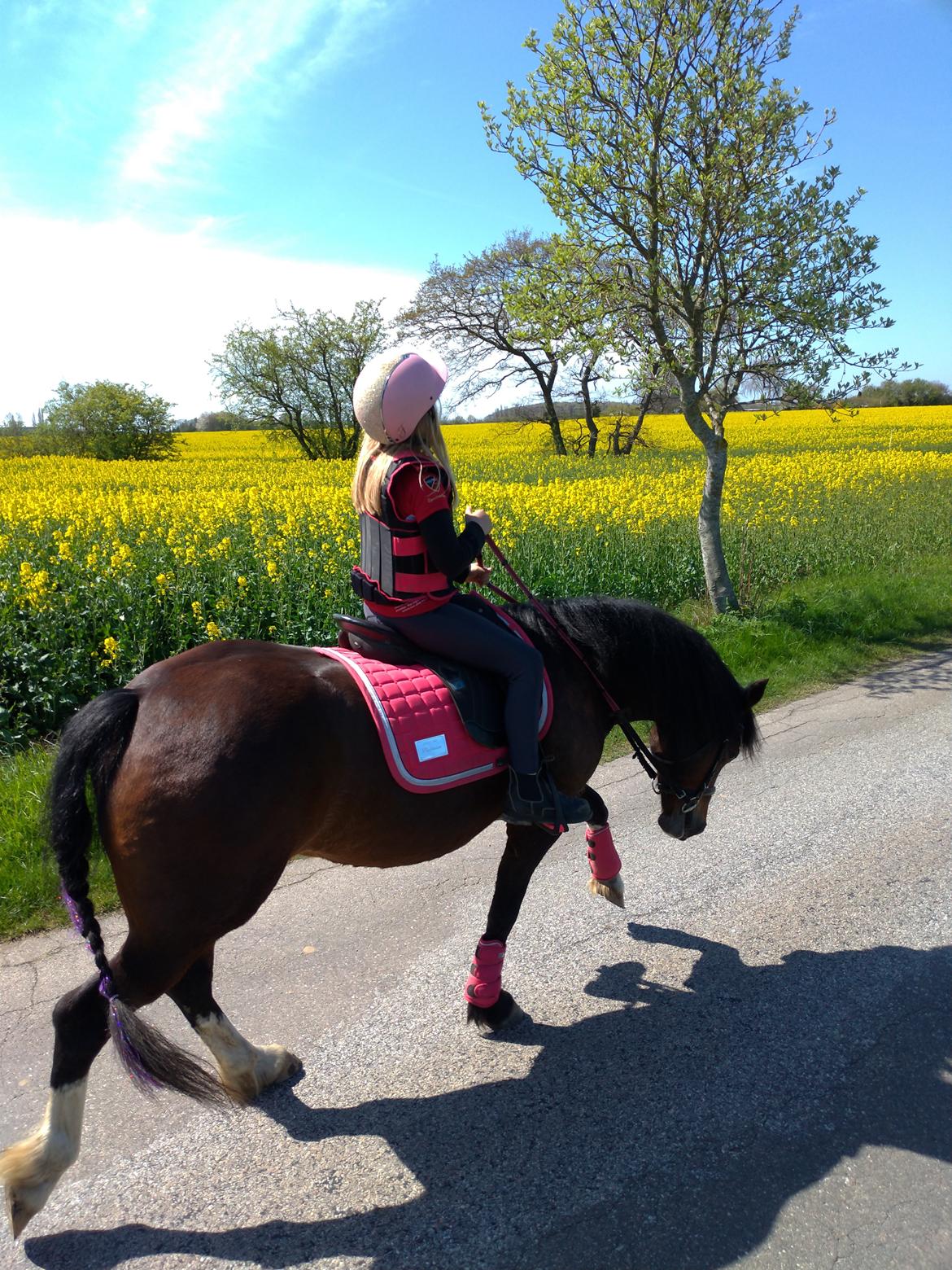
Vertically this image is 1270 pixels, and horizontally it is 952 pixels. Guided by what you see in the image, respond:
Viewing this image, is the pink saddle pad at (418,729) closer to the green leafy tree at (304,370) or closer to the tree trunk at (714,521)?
the tree trunk at (714,521)

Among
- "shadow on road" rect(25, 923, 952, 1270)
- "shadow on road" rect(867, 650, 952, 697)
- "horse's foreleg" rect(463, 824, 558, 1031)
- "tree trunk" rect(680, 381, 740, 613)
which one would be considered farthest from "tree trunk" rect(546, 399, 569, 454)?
"shadow on road" rect(25, 923, 952, 1270)

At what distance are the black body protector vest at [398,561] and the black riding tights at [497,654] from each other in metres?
0.07

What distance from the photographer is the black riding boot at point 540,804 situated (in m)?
2.83

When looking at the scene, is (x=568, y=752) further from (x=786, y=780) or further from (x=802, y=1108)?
A: (x=786, y=780)

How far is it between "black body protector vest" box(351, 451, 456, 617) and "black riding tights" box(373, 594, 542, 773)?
69 mm

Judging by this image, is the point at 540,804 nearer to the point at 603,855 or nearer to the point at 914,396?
the point at 603,855

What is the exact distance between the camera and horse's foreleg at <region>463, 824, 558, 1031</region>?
304cm

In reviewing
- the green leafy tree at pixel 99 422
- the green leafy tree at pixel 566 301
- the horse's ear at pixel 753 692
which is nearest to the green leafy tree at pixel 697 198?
the green leafy tree at pixel 566 301

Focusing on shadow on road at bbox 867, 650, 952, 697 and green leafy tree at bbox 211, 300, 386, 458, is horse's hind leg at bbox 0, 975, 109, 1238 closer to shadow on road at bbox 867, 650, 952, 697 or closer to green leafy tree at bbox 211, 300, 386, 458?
shadow on road at bbox 867, 650, 952, 697

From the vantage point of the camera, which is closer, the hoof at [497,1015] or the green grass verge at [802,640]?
the hoof at [497,1015]

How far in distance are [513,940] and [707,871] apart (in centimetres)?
118

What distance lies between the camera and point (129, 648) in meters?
6.49

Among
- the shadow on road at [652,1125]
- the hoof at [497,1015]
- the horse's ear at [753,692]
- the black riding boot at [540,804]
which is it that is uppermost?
the horse's ear at [753,692]

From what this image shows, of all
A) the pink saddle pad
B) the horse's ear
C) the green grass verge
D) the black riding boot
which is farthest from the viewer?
the green grass verge
